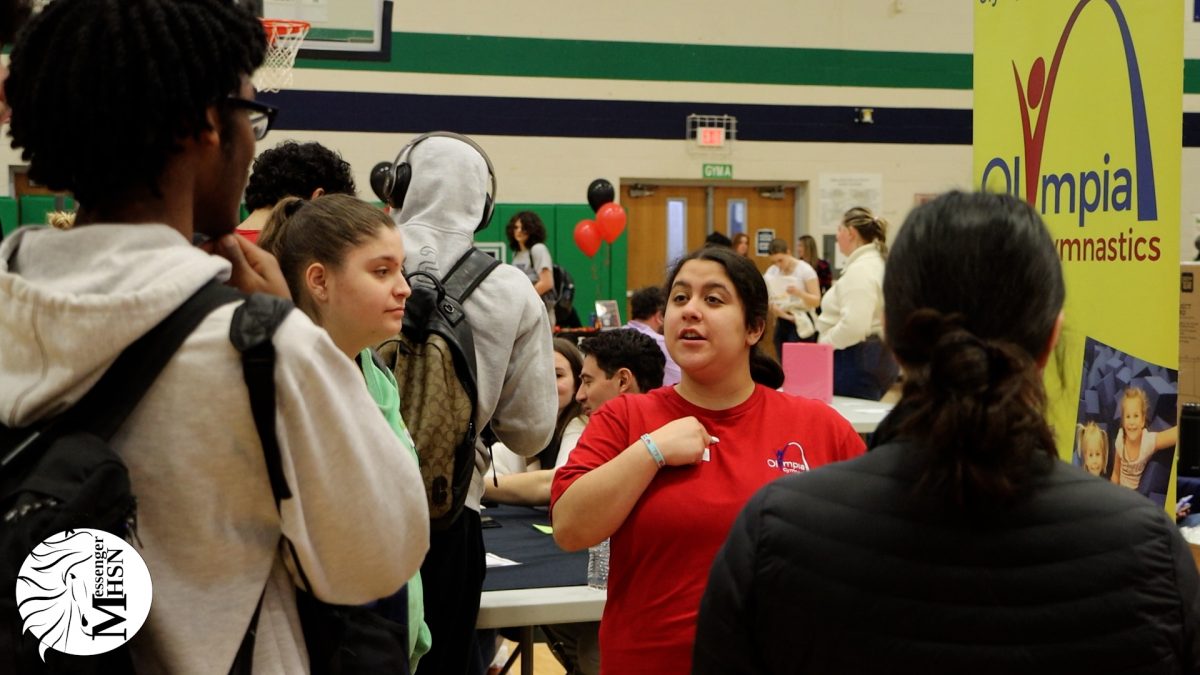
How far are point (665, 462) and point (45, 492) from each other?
3.98 ft

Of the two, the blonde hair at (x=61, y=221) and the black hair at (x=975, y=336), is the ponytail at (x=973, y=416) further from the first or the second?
the blonde hair at (x=61, y=221)

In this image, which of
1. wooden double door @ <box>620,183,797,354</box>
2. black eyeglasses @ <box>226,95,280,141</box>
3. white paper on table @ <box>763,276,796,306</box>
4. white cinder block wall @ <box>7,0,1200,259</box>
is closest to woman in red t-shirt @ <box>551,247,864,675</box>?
black eyeglasses @ <box>226,95,280,141</box>

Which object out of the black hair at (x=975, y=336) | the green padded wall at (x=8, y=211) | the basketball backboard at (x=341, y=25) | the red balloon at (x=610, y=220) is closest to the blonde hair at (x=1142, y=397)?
the black hair at (x=975, y=336)

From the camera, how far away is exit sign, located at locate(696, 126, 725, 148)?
12469mm

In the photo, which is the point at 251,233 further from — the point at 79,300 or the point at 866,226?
the point at 866,226

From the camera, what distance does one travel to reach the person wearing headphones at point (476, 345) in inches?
101

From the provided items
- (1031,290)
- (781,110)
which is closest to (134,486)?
(1031,290)

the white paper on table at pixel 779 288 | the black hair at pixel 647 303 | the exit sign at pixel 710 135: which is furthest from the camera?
the exit sign at pixel 710 135

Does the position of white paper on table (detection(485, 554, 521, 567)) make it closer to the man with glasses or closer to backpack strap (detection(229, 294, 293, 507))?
the man with glasses

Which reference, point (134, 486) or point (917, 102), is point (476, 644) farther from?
point (917, 102)

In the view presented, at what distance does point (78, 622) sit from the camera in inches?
42.9

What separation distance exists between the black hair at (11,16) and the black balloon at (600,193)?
32.5 ft

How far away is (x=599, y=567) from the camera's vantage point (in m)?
2.68

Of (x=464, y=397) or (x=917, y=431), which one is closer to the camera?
(x=917, y=431)
